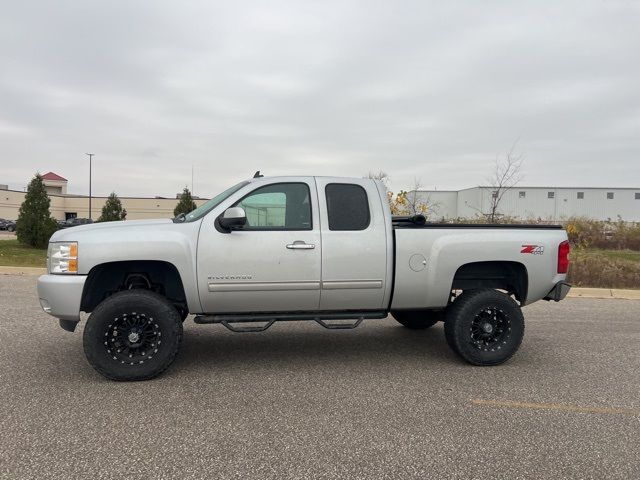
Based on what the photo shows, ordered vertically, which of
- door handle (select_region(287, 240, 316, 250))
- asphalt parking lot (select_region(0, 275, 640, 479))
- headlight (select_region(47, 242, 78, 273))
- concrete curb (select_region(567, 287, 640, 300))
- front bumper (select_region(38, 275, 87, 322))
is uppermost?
door handle (select_region(287, 240, 316, 250))

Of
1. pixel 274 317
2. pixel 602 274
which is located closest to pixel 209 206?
pixel 274 317

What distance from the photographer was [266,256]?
16.0ft

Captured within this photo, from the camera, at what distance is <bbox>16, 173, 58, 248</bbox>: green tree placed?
19.7m

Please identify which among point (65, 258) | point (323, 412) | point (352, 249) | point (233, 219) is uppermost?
point (233, 219)

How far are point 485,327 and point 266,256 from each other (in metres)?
2.46

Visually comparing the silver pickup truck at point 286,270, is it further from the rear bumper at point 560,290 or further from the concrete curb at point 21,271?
the concrete curb at point 21,271

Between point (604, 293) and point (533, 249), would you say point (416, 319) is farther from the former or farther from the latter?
point (604, 293)

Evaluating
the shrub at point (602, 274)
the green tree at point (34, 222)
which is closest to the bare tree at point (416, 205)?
the shrub at point (602, 274)

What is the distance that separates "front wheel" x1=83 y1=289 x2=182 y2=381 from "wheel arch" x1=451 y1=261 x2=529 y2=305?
9.97 feet

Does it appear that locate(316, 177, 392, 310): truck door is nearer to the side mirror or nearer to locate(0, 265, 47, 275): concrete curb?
the side mirror

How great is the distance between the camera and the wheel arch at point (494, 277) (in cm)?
552

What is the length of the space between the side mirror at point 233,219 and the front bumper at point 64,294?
4.50 ft

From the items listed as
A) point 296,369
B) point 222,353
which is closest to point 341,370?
point 296,369

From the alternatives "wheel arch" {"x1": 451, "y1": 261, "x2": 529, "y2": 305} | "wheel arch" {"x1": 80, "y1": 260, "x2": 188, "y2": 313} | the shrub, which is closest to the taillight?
"wheel arch" {"x1": 451, "y1": 261, "x2": 529, "y2": 305}
